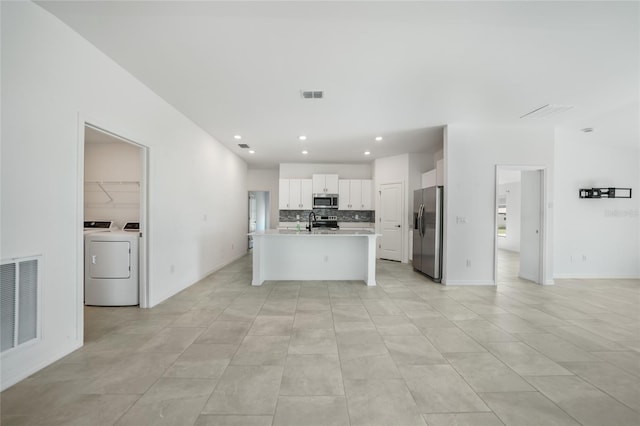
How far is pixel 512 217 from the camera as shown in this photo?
31.6 feet

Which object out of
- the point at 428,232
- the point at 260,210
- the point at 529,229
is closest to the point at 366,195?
the point at 428,232

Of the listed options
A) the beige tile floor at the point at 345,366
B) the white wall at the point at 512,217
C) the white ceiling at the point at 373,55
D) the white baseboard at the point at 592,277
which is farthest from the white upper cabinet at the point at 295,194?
the white wall at the point at 512,217

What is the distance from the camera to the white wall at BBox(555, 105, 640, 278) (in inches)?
210

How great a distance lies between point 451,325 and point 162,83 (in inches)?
181

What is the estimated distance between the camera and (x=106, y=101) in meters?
2.78

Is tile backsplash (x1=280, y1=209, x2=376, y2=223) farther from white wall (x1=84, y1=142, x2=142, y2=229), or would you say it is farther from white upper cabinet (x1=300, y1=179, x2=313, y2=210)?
white wall (x1=84, y1=142, x2=142, y2=229)

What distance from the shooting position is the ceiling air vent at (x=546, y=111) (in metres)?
3.87

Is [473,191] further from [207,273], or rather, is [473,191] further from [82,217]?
[82,217]

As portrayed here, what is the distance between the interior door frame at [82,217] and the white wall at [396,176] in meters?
5.74

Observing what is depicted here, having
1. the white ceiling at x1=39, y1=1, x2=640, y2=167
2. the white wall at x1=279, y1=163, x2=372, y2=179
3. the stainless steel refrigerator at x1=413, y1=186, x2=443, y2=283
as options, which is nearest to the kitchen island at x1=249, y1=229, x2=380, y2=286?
the stainless steel refrigerator at x1=413, y1=186, x2=443, y2=283

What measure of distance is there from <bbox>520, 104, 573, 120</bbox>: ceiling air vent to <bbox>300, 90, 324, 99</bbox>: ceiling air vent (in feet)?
10.9

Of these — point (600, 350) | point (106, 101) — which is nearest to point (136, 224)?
point (106, 101)

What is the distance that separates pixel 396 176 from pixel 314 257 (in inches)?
143

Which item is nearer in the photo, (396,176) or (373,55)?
(373,55)
